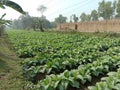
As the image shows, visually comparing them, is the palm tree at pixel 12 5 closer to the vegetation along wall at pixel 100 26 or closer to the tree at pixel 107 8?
the vegetation along wall at pixel 100 26

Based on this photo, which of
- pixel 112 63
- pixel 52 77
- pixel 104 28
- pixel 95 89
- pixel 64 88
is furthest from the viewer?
pixel 104 28

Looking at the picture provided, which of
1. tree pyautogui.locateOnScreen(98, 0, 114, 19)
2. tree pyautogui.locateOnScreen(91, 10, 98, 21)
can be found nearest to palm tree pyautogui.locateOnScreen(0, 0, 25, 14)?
tree pyautogui.locateOnScreen(98, 0, 114, 19)

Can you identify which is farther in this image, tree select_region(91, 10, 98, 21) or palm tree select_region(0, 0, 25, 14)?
tree select_region(91, 10, 98, 21)

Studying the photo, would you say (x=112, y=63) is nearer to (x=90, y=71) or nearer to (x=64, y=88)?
(x=90, y=71)

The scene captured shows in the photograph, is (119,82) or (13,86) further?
(13,86)

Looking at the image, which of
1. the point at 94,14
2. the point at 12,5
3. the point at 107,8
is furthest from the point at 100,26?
the point at 94,14

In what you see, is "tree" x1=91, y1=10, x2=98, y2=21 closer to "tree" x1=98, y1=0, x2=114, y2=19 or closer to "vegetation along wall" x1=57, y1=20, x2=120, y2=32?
"tree" x1=98, y1=0, x2=114, y2=19

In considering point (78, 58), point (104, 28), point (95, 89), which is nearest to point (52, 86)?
point (95, 89)

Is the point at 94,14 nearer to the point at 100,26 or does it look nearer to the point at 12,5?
the point at 100,26

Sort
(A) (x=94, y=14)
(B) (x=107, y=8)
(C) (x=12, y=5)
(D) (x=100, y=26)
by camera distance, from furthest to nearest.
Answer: (A) (x=94, y=14), (B) (x=107, y=8), (D) (x=100, y=26), (C) (x=12, y=5)

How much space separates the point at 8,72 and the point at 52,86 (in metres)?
3.32

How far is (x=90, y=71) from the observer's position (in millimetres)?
7906

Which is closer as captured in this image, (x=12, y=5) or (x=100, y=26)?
(x=12, y=5)

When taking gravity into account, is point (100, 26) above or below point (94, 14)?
below
